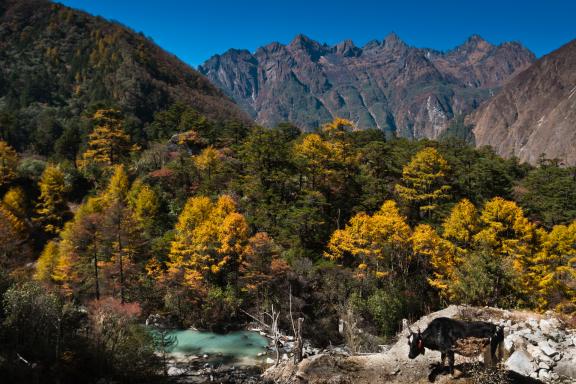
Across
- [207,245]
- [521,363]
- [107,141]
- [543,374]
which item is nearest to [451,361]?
[521,363]

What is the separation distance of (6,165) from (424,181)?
196 ft

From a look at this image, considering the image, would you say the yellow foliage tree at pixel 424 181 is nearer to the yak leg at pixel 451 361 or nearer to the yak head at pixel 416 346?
the yak leg at pixel 451 361

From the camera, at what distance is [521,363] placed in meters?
11.2

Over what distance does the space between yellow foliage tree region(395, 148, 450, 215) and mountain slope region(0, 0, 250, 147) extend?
6761 cm

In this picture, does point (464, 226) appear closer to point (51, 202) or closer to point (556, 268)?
point (556, 268)

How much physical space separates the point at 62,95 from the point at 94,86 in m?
8.90

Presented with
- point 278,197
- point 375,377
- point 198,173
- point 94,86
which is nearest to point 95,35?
point 94,86

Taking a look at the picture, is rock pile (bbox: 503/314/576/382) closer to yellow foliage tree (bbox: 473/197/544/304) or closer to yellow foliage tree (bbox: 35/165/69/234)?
yellow foliage tree (bbox: 473/197/544/304)

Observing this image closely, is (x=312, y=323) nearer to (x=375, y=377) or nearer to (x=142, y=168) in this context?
(x=375, y=377)

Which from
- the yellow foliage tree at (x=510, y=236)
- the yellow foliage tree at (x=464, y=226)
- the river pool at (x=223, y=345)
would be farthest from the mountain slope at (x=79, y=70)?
the yellow foliage tree at (x=510, y=236)

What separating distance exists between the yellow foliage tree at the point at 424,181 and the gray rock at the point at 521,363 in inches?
1421

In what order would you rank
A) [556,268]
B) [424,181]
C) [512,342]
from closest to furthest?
1. [512,342]
2. [556,268]
3. [424,181]

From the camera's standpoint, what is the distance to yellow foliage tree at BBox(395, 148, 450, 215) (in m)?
47.0

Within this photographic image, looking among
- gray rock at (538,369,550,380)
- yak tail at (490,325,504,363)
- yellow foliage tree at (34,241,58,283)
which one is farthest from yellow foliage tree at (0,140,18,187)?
gray rock at (538,369,550,380)
